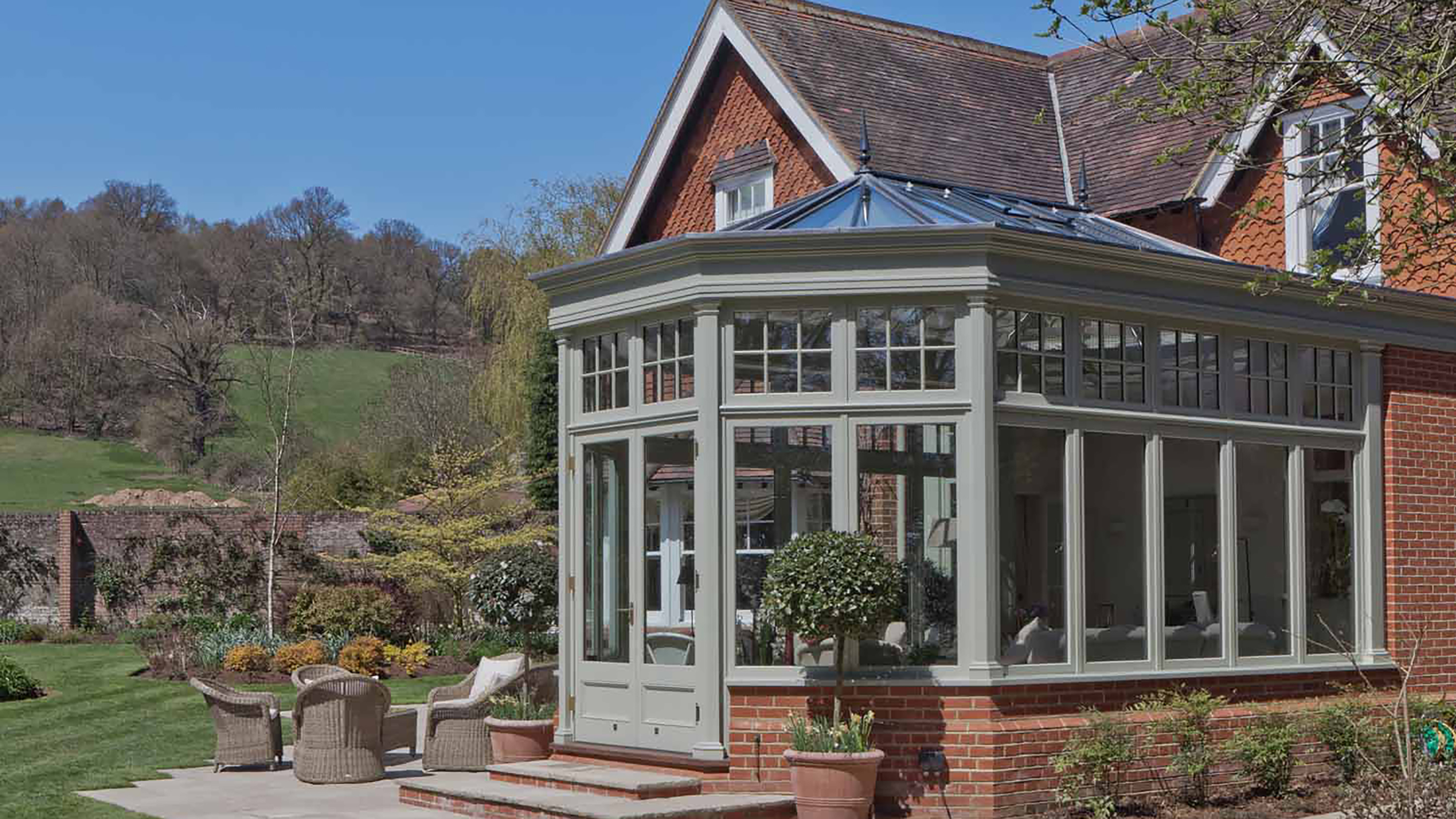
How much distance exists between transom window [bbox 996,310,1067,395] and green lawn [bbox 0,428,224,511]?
41726 millimetres

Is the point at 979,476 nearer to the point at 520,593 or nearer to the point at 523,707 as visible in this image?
the point at 523,707

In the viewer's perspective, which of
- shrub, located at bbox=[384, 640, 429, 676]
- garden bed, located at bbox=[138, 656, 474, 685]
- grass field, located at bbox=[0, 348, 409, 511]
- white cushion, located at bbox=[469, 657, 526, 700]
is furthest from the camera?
grass field, located at bbox=[0, 348, 409, 511]

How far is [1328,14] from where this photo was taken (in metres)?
8.80

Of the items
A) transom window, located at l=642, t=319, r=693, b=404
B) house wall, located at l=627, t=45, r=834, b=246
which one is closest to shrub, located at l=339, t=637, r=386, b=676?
house wall, located at l=627, t=45, r=834, b=246

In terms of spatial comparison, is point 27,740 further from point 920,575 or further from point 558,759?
point 920,575

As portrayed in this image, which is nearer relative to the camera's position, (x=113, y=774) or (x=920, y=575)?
(x=920, y=575)

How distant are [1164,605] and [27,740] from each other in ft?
35.3

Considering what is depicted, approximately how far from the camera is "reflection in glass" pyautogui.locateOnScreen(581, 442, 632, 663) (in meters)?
11.2

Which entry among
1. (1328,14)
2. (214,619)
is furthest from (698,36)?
(214,619)

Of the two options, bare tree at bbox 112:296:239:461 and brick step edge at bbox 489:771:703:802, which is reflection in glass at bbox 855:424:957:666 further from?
bare tree at bbox 112:296:239:461

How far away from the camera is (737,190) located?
19062 millimetres

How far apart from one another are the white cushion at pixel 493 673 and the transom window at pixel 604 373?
9.08 feet

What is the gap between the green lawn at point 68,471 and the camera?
4997 centimetres

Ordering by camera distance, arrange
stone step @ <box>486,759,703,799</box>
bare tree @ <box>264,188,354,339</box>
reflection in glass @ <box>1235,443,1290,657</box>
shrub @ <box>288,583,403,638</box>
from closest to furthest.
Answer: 1. stone step @ <box>486,759,703,799</box>
2. reflection in glass @ <box>1235,443,1290,657</box>
3. shrub @ <box>288,583,403,638</box>
4. bare tree @ <box>264,188,354,339</box>
